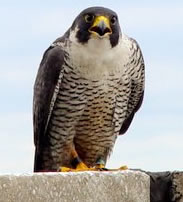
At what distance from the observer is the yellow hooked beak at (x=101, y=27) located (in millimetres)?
6484

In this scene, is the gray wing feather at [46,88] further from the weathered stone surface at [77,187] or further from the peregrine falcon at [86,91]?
the weathered stone surface at [77,187]

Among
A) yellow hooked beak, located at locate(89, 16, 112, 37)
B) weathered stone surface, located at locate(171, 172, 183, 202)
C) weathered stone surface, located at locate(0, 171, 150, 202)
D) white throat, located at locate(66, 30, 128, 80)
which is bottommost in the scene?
weathered stone surface, located at locate(171, 172, 183, 202)

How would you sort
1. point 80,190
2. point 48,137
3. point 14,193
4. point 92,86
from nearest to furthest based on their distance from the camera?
point 14,193 → point 80,190 → point 92,86 → point 48,137

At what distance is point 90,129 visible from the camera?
707cm

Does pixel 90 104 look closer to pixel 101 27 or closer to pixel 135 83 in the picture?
pixel 135 83

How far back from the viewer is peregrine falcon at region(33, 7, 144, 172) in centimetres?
664

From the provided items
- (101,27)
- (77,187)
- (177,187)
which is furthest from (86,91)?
(77,187)

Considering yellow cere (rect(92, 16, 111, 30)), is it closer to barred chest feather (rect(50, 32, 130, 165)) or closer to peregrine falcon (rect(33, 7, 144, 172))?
peregrine falcon (rect(33, 7, 144, 172))

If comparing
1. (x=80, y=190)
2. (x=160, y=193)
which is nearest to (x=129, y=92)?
(x=160, y=193)

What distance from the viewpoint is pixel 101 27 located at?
21.3ft

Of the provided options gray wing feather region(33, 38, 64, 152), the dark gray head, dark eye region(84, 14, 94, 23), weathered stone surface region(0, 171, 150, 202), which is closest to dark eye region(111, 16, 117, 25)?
the dark gray head

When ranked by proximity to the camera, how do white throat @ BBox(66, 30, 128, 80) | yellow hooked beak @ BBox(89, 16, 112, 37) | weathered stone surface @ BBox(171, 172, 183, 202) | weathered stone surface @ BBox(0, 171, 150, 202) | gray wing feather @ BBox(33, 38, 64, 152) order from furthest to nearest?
gray wing feather @ BBox(33, 38, 64, 152), white throat @ BBox(66, 30, 128, 80), yellow hooked beak @ BBox(89, 16, 112, 37), weathered stone surface @ BBox(171, 172, 183, 202), weathered stone surface @ BBox(0, 171, 150, 202)

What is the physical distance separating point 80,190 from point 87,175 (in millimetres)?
116

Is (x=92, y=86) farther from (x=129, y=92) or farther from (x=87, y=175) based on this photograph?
(x=87, y=175)
